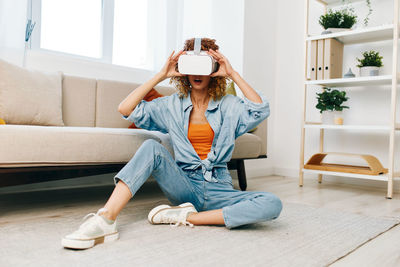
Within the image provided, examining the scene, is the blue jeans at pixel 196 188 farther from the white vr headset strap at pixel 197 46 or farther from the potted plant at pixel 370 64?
the potted plant at pixel 370 64

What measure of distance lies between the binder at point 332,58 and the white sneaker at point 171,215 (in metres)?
1.73

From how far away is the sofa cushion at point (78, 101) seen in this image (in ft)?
6.95

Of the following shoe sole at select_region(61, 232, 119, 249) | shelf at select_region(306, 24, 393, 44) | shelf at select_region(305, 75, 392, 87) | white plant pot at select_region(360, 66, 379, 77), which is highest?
shelf at select_region(306, 24, 393, 44)

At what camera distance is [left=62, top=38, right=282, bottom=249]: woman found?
1.32 metres

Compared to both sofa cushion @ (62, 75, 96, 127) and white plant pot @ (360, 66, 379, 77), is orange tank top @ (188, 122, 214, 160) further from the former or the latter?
white plant pot @ (360, 66, 379, 77)

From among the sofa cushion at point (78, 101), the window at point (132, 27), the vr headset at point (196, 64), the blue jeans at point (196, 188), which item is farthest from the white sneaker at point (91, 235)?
the window at point (132, 27)

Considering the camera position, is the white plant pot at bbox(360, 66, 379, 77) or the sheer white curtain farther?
the white plant pot at bbox(360, 66, 379, 77)

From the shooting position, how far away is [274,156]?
3357 mm

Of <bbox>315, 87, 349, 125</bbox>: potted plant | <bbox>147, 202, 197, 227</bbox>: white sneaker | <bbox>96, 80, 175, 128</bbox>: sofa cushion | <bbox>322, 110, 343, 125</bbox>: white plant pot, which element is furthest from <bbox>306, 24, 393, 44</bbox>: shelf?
<bbox>147, 202, 197, 227</bbox>: white sneaker

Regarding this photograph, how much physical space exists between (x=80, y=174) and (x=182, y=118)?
1.76 feet

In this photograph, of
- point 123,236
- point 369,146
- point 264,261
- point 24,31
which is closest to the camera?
point 264,261

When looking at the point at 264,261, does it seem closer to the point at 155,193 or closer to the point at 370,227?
the point at 370,227

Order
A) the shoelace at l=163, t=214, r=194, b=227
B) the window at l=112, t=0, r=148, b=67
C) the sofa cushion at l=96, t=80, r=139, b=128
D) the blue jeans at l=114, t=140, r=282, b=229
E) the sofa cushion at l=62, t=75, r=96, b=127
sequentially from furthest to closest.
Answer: the window at l=112, t=0, r=148, b=67, the sofa cushion at l=96, t=80, r=139, b=128, the sofa cushion at l=62, t=75, r=96, b=127, the shoelace at l=163, t=214, r=194, b=227, the blue jeans at l=114, t=140, r=282, b=229

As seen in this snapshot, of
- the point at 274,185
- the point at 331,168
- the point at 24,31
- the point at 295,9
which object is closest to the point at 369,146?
the point at 331,168
